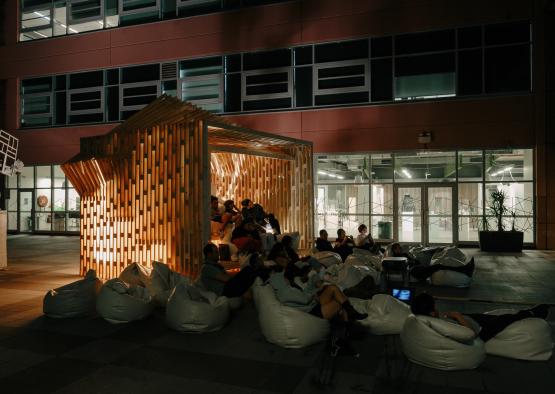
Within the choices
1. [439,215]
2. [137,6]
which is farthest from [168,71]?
[439,215]

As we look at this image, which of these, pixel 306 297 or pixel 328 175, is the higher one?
pixel 328 175

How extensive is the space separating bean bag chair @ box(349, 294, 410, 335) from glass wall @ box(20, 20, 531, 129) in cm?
1164

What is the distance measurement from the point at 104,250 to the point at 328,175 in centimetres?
1009

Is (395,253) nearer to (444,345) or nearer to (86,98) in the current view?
(444,345)

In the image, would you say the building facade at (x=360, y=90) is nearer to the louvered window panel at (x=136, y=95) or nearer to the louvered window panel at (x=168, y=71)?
the louvered window panel at (x=136, y=95)

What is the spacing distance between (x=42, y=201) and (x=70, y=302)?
17.6 metres

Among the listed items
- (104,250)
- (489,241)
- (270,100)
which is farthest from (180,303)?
(270,100)

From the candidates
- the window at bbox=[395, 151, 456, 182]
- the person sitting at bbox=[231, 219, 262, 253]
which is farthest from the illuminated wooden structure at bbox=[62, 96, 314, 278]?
the window at bbox=[395, 151, 456, 182]

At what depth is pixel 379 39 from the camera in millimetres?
17594

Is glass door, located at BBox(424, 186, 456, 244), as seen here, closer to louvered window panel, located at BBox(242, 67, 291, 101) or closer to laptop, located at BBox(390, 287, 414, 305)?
louvered window panel, located at BBox(242, 67, 291, 101)

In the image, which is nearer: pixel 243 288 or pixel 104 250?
pixel 243 288

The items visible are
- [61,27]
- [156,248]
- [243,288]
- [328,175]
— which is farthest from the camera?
[61,27]

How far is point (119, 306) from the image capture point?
6797 mm

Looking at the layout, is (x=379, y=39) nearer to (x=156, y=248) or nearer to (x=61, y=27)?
(x=156, y=248)
